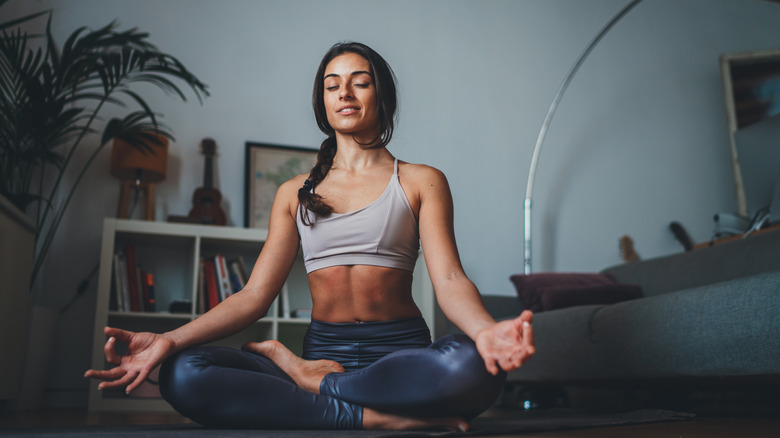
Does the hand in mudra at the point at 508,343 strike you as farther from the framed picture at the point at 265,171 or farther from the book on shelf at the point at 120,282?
the framed picture at the point at 265,171

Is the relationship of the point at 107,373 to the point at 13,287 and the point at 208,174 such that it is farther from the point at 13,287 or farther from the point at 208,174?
the point at 208,174

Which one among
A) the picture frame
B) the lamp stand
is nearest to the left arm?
the lamp stand

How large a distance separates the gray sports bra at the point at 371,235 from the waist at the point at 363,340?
131 millimetres

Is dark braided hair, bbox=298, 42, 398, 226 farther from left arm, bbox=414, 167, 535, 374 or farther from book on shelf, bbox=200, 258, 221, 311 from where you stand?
book on shelf, bbox=200, 258, 221, 311

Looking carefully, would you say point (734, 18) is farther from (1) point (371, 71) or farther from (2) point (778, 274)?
(1) point (371, 71)

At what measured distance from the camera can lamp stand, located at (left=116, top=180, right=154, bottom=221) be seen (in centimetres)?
314

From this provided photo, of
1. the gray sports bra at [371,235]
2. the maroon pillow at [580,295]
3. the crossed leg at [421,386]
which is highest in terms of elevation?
the gray sports bra at [371,235]

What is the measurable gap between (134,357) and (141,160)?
2036mm

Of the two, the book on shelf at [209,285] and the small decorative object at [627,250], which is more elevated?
the small decorative object at [627,250]

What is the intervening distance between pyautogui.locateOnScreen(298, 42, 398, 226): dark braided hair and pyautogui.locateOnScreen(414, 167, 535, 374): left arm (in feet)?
0.51

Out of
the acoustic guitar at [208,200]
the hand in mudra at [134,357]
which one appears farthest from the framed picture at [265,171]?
the hand in mudra at [134,357]

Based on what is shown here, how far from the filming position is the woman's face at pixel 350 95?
1.56m

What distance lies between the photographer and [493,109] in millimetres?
4195

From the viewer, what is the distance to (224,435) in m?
1.17
